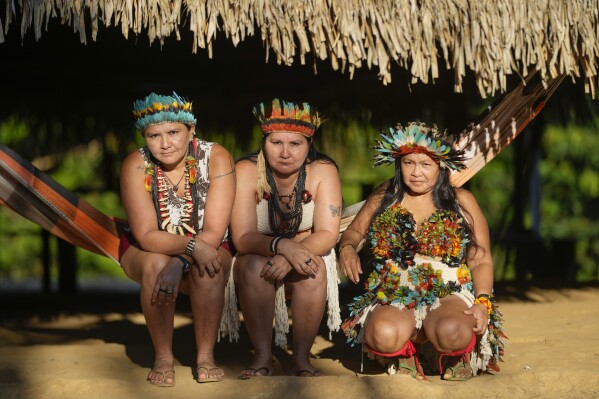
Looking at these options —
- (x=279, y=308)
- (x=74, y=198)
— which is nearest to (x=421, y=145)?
(x=279, y=308)

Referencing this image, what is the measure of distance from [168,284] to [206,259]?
0.55 ft

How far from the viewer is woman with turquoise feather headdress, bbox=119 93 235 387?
3.62 meters

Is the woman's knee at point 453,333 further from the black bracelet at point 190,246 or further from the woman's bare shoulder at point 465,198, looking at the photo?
the black bracelet at point 190,246

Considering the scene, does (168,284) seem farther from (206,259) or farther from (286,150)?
(286,150)

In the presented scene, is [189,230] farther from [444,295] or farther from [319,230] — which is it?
[444,295]

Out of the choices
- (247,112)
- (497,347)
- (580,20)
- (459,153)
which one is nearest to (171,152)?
(459,153)

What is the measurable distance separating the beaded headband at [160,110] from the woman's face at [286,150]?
354 millimetres

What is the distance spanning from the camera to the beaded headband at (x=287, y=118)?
3.80 m

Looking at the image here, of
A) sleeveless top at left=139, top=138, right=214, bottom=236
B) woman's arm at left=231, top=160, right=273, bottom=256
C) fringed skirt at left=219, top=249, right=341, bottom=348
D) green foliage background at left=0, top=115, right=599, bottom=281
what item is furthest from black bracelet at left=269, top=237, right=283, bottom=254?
green foliage background at left=0, top=115, right=599, bottom=281

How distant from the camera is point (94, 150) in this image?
21.8 ft

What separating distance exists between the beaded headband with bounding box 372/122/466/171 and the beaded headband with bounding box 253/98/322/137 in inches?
12.0

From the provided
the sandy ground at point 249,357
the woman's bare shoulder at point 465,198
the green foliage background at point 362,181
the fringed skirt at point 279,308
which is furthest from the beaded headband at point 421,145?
the green foliage background at point 362,181

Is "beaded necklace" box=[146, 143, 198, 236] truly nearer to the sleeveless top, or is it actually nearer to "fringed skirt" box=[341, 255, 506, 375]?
the sleeveless top

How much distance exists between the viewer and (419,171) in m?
3.75
